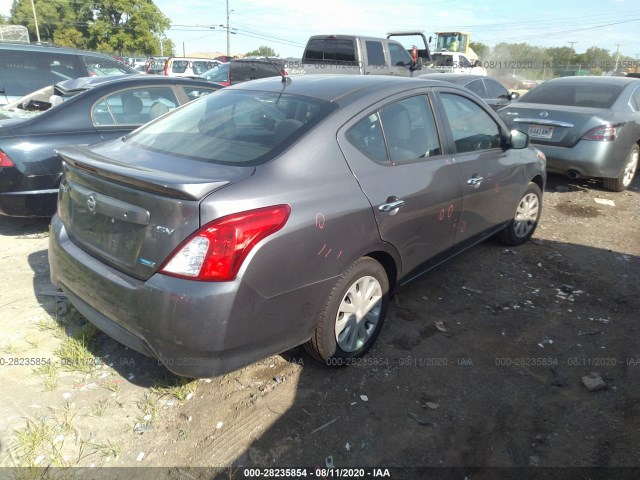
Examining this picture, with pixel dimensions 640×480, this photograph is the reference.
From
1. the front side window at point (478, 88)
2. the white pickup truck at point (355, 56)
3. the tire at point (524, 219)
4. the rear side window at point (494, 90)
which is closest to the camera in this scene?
the tire at point (524, 219)

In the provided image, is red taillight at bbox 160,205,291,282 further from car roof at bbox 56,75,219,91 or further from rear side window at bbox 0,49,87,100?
rear side window at bbox 0,49,87,100

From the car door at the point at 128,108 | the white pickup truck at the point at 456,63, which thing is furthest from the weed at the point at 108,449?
the white pickup truck at the point at 456,63

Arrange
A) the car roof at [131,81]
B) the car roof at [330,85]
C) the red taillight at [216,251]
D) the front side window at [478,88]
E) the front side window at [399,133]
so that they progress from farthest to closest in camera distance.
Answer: the front side window at [478,88] → the car roof at [131,81] → the car roof at [330,85] → the front side window at [399,133] → the red taillight at [216,251]

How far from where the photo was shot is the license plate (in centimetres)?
657

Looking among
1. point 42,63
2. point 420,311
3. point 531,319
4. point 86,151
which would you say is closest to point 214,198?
point 86,151

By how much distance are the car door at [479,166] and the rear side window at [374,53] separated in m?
7.64

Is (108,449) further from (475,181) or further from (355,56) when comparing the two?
(355,56)

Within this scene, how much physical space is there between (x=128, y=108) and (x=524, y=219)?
422 cm

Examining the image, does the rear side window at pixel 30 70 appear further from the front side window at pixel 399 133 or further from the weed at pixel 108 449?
the weed at pixel 108 449

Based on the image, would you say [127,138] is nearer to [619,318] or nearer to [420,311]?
[420,311]

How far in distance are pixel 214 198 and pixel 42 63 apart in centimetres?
699

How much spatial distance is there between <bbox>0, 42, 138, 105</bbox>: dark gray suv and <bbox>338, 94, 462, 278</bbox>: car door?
259 inches

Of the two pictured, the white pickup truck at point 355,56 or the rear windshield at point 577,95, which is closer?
the rear windshield at point 577,95

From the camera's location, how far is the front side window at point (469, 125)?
3601 millimetres
